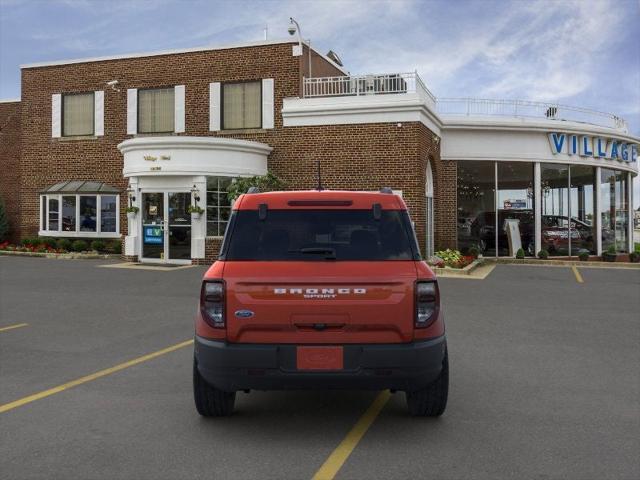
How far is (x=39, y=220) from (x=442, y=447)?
24.1 meters

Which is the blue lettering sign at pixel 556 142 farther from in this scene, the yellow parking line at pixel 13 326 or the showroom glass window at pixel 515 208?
the yellow parking line at pixel 13 326

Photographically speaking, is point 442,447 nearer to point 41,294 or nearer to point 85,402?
point 85,402

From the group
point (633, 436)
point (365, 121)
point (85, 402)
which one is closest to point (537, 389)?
point (633, 436)

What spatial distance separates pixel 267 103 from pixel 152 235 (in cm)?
617

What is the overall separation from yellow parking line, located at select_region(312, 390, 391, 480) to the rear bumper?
1.43 ft

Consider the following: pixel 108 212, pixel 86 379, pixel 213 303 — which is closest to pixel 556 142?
pixel 108 212

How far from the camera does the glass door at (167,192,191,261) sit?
19.4 meters

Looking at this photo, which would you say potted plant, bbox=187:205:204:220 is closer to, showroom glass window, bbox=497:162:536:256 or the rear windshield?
showroom glass window, bbox=497:162:536:256

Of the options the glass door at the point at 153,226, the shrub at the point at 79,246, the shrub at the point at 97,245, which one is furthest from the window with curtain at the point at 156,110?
the shrub at the point at 79,246

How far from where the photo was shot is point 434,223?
2220 centimetres

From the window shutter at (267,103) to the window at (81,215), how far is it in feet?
22.1

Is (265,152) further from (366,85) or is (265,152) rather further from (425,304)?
(425,304)

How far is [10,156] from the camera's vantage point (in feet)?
87.7

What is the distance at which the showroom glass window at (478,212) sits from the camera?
2289cm
